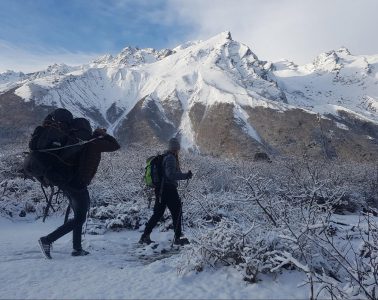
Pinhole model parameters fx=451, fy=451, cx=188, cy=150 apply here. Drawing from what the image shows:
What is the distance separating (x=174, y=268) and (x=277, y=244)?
1.34m

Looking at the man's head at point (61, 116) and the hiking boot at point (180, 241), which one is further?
the hiking boot at point (180, 241)

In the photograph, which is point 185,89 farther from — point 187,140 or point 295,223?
point 295,223

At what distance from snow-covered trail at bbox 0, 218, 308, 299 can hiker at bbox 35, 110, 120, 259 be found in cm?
37

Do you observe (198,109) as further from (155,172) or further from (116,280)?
(116,280)

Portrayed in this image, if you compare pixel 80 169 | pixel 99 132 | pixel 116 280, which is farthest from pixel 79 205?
pixel 116 280

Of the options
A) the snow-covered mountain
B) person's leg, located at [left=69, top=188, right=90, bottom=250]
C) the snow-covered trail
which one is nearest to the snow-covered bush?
the snow-covered trail

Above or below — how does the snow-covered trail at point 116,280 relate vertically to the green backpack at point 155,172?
below

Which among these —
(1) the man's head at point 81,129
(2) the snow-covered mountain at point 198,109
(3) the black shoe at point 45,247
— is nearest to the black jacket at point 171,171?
(1) the man's head at point 81,129

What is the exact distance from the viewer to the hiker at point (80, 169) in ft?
20.7

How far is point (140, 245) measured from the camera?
779 centimetres

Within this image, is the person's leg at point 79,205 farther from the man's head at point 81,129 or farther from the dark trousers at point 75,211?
the man's head at point 81,129

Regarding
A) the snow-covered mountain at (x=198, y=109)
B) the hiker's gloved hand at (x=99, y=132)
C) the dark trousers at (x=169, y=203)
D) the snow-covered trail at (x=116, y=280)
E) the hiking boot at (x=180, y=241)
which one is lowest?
the snow-covered trail at (x=116, y=280)

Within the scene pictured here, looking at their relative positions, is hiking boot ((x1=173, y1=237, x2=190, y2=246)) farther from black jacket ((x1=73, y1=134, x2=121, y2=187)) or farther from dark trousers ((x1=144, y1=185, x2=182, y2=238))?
black jacket ((x1=73, y1=134, x2=121, y2=187))

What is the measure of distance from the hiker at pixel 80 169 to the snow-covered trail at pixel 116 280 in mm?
372
